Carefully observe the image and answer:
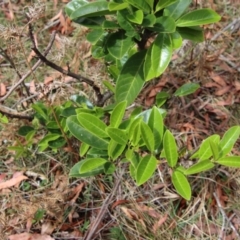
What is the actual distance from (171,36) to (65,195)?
0.95 m

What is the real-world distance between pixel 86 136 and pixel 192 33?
52 centimetres

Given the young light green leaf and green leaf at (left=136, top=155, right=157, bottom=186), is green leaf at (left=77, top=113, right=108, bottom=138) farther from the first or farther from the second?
the young light green leaf

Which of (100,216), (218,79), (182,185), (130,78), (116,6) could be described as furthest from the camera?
(218,79)

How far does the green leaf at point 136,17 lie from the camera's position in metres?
1.30

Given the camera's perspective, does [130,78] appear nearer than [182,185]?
No

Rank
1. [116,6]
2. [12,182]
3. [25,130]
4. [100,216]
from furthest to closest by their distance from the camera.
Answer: [12,182]
[25,130]
[100,216]
[116,6]

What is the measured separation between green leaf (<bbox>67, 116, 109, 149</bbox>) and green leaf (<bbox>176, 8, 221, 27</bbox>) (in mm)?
477

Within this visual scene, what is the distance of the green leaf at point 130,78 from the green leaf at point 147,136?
22 centimetres

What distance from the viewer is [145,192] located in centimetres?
197

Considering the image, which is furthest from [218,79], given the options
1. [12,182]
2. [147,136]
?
[12,182]

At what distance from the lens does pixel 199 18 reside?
1.38m

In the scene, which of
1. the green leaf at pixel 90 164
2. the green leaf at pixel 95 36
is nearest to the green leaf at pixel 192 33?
the green leaf at pixel 95 36

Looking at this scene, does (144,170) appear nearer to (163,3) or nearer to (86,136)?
(86,136)

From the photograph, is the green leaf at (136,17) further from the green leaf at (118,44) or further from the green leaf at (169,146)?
the green leaf at (169,146)
